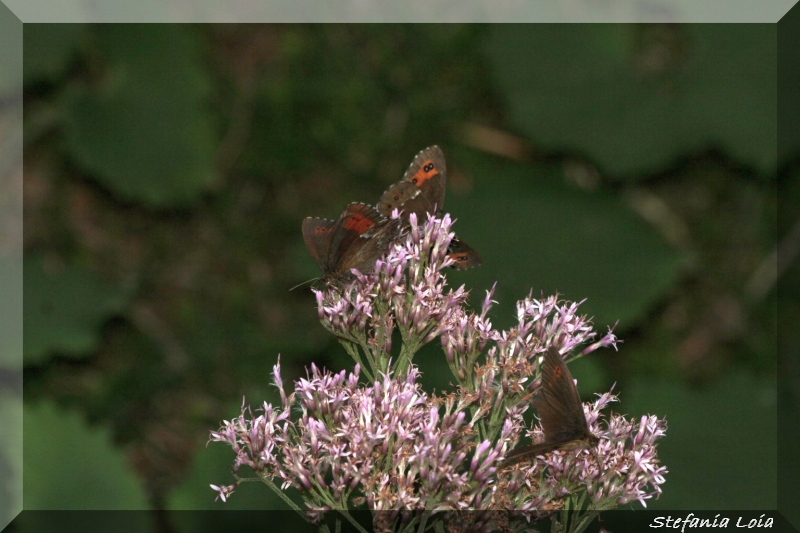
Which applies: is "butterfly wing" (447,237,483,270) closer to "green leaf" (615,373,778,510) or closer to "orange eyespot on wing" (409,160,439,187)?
"orange eyespot on wing" (409,160,439,187)

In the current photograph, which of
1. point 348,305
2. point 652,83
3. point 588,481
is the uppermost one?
point 652,83

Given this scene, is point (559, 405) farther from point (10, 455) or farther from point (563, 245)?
point (10, 455)

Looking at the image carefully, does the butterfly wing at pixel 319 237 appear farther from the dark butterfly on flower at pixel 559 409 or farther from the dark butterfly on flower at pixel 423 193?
the dark butterfly on flower at pixel 559 409

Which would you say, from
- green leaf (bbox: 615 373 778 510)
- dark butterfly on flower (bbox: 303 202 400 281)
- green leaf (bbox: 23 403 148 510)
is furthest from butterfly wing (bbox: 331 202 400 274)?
green leaf (bbox: 23 403 148 510)

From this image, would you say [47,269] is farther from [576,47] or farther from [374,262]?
[576,47]

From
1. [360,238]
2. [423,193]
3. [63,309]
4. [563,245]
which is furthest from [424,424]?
[63,309]

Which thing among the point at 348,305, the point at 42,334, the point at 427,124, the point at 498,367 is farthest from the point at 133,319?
the point at 498,367

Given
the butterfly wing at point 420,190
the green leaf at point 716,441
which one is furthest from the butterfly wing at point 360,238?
the green leaf at point 716,441

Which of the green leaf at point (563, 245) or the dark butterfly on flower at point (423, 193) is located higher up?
the green leaf at point (563, 245)
